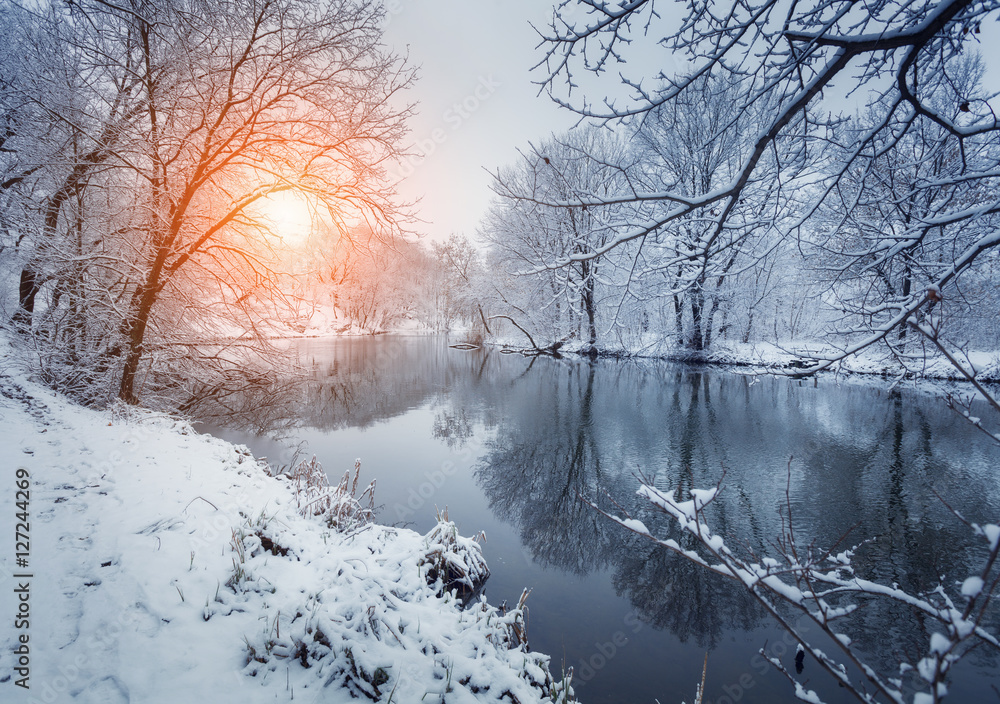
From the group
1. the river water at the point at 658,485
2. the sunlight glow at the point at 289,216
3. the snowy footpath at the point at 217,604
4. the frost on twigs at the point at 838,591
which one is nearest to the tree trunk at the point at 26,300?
the river water at the point at 658,485

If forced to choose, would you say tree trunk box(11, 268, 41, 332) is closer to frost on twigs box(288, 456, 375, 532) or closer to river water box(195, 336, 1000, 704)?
river water box(195, 336, 1000, 704)

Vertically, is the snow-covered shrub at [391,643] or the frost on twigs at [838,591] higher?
the frost on twigs at [838,591]

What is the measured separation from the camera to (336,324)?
4362 centimetres

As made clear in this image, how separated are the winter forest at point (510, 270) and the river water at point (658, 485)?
9cm

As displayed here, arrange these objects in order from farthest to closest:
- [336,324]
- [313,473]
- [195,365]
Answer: [336,324], [195,365], [313,473]

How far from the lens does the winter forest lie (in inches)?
91.7

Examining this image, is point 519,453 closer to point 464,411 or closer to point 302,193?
point 464,411

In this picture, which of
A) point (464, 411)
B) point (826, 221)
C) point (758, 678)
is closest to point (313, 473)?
point (758, 678)

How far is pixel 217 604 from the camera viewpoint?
2617 millimetres

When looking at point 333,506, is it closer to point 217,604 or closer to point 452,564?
point 452,564

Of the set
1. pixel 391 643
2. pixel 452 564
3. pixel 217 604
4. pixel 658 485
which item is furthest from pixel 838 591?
pixel 658 485

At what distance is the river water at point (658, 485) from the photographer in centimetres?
324

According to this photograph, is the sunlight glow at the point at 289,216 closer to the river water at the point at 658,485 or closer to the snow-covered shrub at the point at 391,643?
the river water at the point at 658,485

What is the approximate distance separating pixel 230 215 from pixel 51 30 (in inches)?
148
